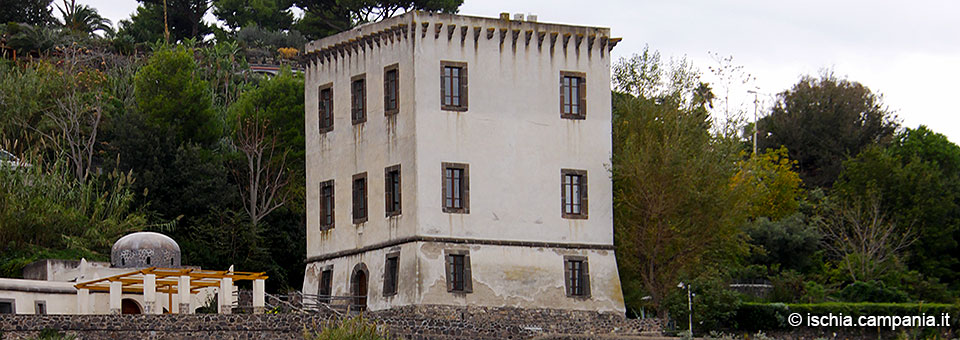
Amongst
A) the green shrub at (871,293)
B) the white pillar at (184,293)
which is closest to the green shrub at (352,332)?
the white pillar at (184,293)

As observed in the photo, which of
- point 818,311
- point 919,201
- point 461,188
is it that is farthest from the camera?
point 919,201

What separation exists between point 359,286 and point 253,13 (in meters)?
62.0

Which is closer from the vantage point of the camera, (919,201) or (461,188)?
(461,188)

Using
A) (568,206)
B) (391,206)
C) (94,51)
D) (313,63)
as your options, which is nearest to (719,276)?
(568,206)

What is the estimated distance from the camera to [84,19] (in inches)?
3775

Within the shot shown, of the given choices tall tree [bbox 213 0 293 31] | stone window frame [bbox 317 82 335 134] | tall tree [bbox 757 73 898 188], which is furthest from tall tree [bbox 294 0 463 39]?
stone window frame [bbox 317 82 335 134]

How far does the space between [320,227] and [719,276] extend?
1293cm

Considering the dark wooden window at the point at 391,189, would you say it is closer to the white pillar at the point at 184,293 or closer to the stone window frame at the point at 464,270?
the stone window frame at the point at 464,270

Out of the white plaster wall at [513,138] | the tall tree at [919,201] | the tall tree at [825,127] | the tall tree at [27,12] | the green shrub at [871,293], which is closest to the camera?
the white plaster wall at [513,138]

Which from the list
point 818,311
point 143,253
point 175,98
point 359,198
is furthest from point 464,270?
point 175,98

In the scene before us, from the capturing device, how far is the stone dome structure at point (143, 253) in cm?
4725

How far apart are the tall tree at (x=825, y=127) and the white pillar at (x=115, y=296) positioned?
42.7m

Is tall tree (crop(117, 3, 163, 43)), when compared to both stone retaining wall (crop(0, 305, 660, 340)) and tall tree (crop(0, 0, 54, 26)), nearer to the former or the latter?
tall tree (crop(0, 0, 54, 26))

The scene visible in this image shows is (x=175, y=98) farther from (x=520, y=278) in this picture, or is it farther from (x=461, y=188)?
(x=520, y=278)
